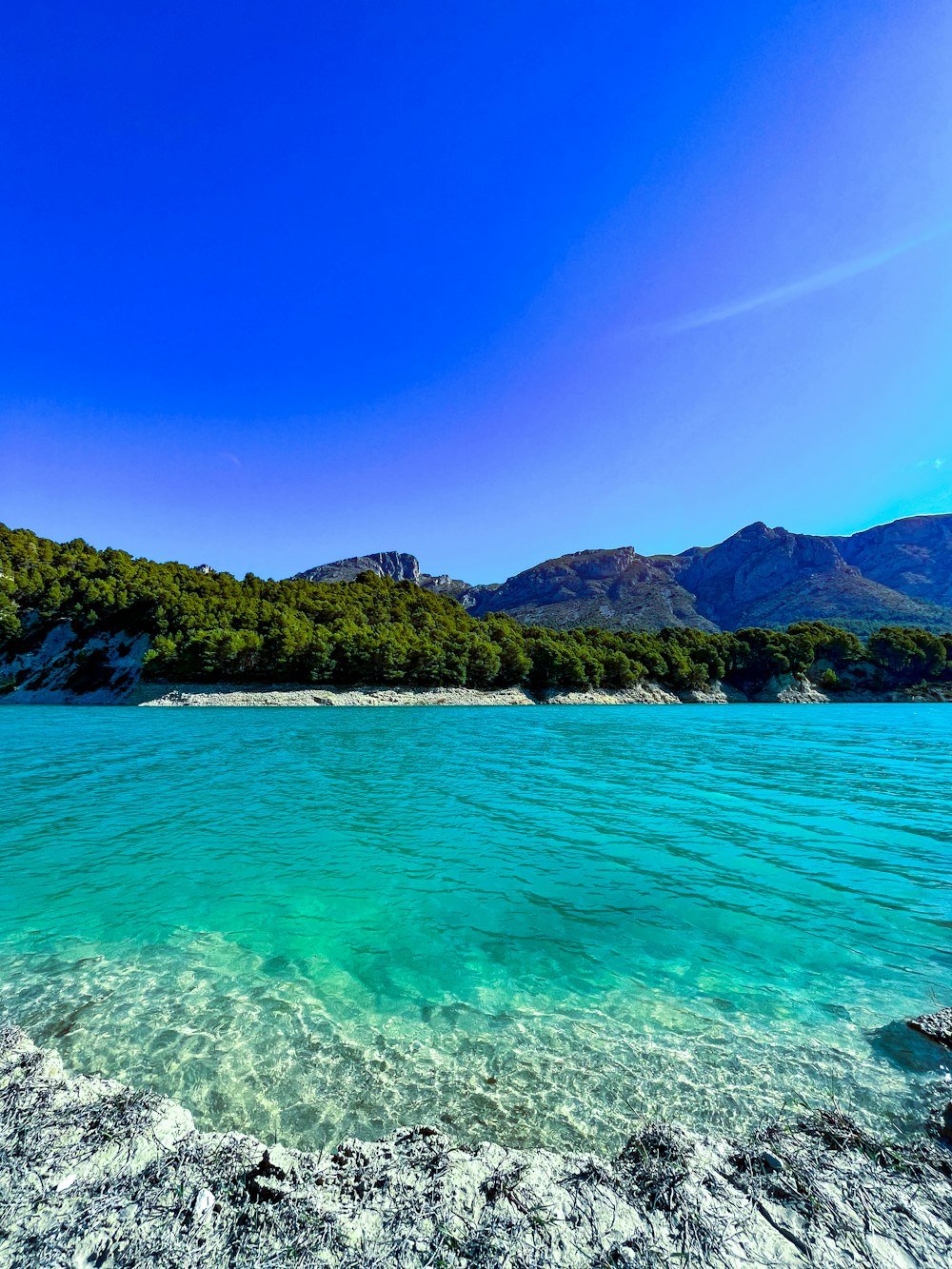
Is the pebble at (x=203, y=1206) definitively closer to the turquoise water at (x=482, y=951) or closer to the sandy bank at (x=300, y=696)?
the turquoise water at (x=482, y=951)

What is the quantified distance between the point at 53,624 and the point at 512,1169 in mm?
101453

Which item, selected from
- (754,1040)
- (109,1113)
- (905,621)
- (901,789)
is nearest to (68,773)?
(109,1113)

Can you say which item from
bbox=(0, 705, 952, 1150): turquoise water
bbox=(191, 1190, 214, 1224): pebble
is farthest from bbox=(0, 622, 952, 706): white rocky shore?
bbox=(191, 1190, 214, 1224): pebble

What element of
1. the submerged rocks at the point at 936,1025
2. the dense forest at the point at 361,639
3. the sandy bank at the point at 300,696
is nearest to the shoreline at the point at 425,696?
the sandy bank at the point at 300,696

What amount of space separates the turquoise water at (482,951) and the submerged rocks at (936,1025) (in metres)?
0.19

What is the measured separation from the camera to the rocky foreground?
3227 mm

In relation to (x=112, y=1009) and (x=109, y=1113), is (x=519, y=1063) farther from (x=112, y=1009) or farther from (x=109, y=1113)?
(x=112, y=1009)

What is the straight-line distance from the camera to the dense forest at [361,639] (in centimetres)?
7444

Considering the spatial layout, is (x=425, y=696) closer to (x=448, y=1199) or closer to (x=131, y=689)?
(x=131, y=689)

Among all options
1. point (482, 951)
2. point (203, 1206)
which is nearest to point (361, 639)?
point (482, 951)

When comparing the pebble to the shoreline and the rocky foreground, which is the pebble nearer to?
the rocky foreground

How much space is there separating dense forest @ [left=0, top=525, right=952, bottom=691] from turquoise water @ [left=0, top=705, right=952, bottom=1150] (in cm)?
5731

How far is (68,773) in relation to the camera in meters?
21.2

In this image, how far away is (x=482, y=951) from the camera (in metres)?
7.76
